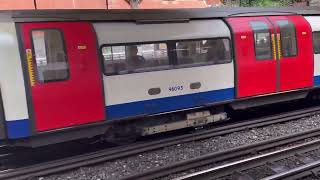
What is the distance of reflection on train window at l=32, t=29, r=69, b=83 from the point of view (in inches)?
298

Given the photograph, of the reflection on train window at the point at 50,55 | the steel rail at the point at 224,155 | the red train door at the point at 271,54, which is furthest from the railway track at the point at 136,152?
the reflection on train window at the point at 50,55

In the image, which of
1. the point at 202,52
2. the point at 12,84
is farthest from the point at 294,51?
the point at 12,84

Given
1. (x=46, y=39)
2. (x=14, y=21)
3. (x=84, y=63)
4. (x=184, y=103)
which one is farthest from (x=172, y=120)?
(x=14, y=21)

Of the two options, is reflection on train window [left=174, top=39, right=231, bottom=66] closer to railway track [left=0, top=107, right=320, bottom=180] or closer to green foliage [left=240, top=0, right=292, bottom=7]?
railway track [left=0, top=107, right=320, bottom=180]

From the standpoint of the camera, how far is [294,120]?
10.9 metres

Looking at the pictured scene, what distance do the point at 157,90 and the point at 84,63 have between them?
1.74m

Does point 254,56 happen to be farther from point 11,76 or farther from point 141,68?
point 11,76

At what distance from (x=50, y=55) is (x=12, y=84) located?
34.8 inches

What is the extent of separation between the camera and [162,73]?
353 inches

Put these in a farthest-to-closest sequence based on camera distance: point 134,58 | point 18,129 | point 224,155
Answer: point 134,58 < point 224,155 < point 18,129

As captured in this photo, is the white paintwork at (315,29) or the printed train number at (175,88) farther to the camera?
the white paintwork at (315,29)

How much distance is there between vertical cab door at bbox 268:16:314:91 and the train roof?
15.3 inches

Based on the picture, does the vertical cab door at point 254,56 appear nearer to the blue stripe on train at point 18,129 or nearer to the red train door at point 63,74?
the red train door at point 63,74

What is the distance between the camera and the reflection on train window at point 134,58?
8.34 m
